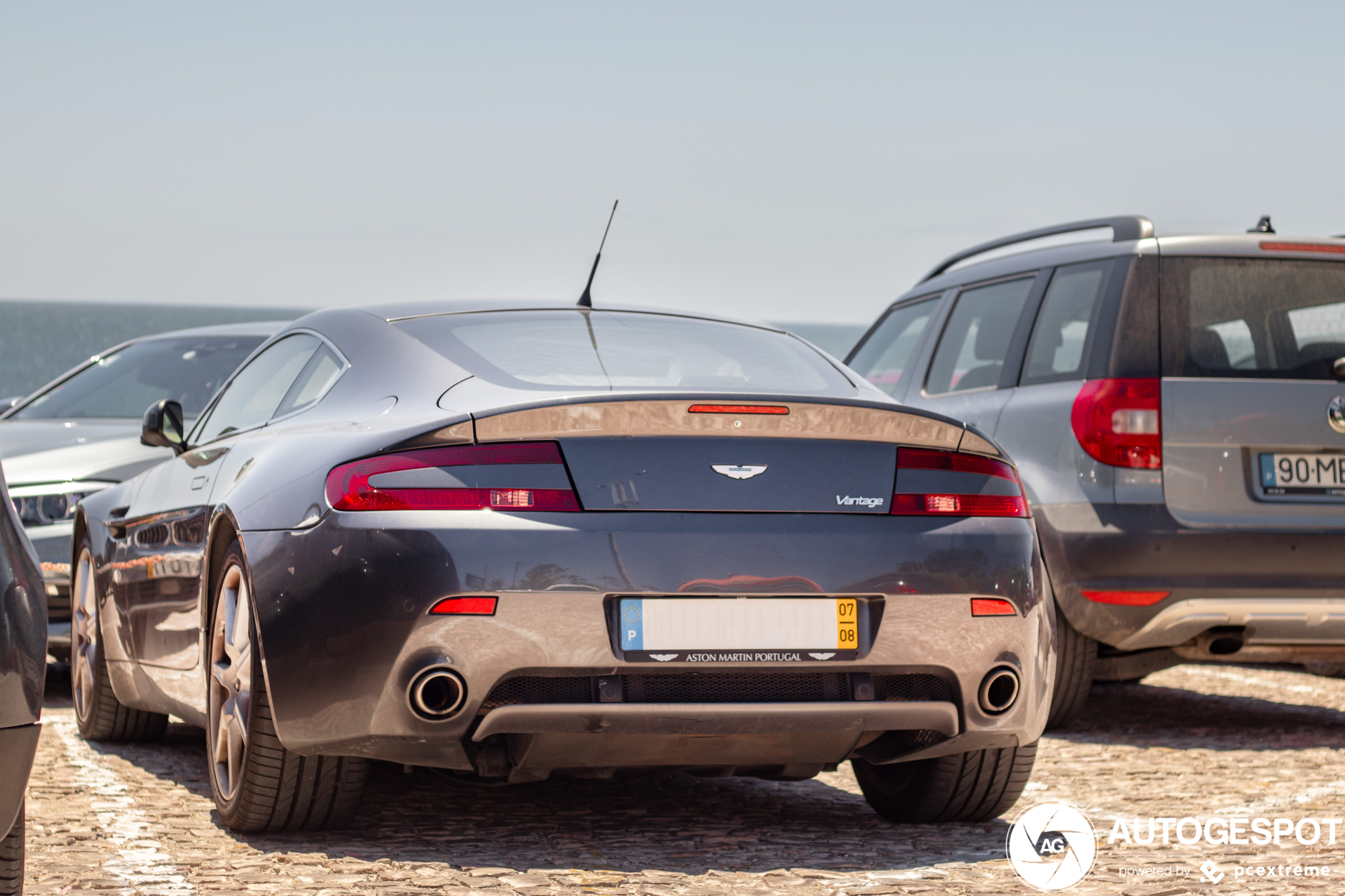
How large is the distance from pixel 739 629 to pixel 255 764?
4.23 ft

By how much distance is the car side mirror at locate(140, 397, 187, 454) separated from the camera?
220 inches

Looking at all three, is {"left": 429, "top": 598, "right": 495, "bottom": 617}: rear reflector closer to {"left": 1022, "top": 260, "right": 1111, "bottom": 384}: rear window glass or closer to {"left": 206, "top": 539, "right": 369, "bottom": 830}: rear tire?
{"left": 206, "top": 539, "right": 369, "bottom": 830}: rear tire

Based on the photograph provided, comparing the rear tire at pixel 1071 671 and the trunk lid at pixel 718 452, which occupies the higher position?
the trunk lid at pixel 718 452

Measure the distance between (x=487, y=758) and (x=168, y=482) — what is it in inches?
76.4

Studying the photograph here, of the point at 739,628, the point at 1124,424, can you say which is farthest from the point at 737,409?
the point at 1124,424

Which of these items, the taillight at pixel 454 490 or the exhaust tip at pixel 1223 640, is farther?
the exhaust tip at pixel 1223 640

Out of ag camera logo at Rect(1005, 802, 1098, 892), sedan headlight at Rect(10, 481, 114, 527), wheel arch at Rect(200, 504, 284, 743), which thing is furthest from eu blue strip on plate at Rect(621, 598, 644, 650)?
sedan headlight at Rect(10, 481, 114, 527)

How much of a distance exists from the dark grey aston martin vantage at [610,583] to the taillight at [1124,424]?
2.03 metres

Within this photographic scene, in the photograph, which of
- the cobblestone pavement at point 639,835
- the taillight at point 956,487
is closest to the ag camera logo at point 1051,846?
the cobblestone pavement at point 639,835

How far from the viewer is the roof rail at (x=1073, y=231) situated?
6.61m

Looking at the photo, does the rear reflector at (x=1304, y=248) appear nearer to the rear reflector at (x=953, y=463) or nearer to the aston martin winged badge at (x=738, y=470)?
the rear reflector at (x=953, y=463)

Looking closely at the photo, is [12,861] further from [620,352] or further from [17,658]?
[620,352]

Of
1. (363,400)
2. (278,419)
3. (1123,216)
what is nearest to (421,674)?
(363,400)

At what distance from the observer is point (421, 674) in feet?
12.4
